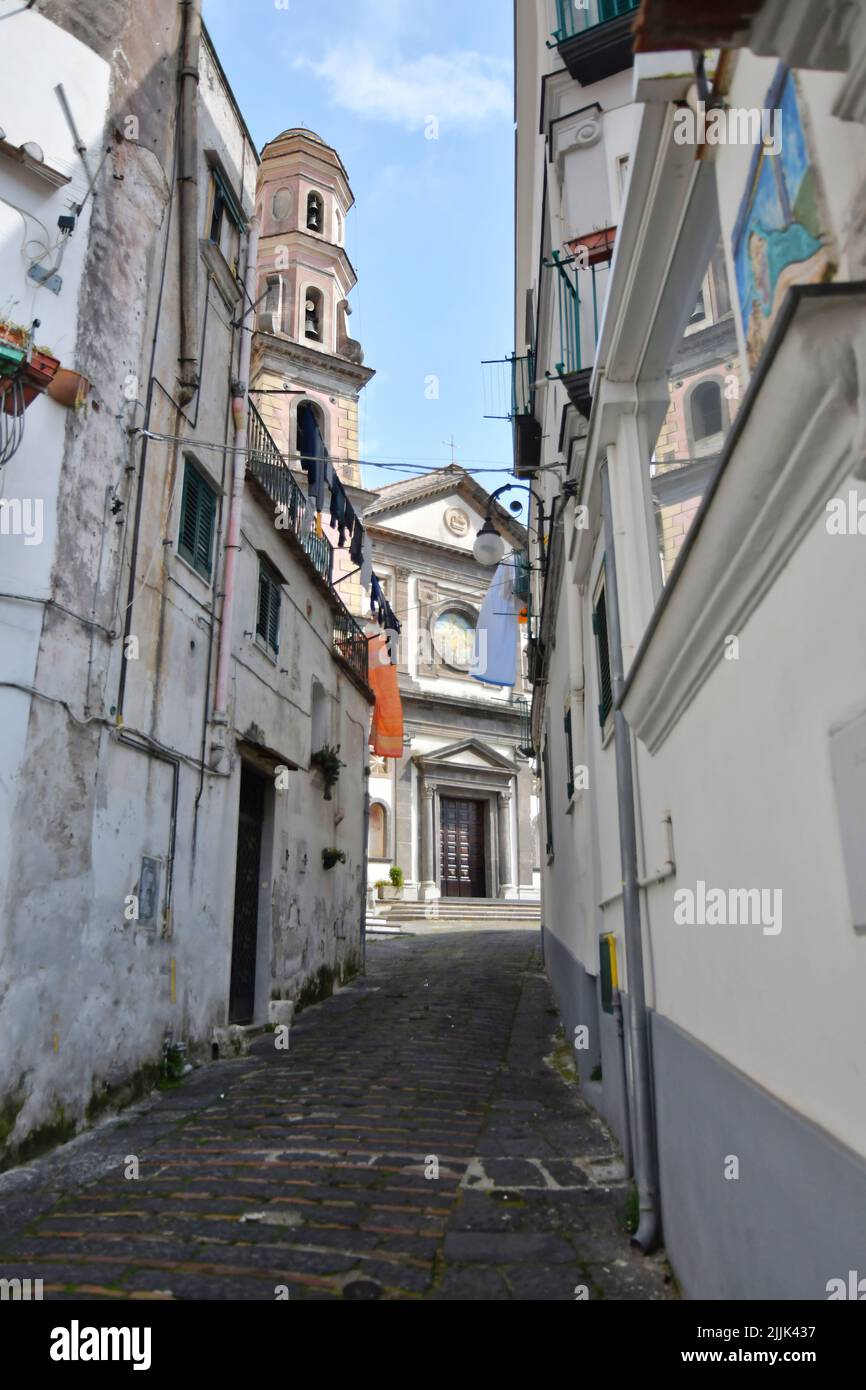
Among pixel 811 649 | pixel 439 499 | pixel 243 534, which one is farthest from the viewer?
pixel 439 499

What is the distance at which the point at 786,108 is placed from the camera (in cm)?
195

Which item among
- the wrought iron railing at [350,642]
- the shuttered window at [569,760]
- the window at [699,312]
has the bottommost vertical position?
the shuttered window at [569,760]

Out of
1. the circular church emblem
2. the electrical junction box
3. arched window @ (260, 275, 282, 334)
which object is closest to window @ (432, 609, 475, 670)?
the circular church emblem

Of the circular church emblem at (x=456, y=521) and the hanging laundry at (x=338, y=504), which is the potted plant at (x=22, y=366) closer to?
the hanging laundry at (x=338, y=504)

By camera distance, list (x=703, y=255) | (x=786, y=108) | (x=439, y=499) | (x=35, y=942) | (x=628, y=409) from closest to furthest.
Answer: (x=786, y=108) < (x=703, y=255) < (x=628, y=409) < (x=35, y=942) < (x=439, y=499)

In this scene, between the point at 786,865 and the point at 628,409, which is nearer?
the point at 786,865

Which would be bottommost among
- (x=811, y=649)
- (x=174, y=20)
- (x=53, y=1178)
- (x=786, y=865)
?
(x=53, y=1178)

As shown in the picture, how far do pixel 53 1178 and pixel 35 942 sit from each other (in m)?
1.33

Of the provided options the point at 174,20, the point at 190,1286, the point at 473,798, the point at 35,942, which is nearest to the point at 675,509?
the point at 190,1286

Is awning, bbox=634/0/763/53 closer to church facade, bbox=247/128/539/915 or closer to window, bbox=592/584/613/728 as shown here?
window, bbox=592/584/613/728

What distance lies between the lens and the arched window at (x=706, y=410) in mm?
3207

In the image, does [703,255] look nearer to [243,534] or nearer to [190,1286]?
[190,1286]

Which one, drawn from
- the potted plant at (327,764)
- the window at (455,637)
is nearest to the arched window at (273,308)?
the window at (455,637)

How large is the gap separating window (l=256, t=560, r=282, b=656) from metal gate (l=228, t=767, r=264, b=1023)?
5.26ft
